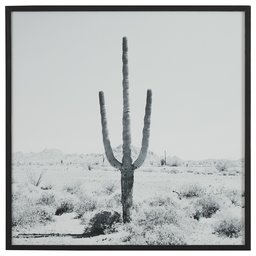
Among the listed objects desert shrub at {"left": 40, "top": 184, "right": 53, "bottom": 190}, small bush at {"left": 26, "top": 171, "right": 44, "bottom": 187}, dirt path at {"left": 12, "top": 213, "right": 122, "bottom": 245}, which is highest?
small bush at {"left": 26, "top": 171, "right": 44, "bottom": 187}

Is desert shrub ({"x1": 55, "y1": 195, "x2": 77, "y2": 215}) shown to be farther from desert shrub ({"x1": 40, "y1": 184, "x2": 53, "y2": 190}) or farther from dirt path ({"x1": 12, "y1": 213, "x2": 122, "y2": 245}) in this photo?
desert shrub ({"x1": 40, "y1": 184, "x2": 53, "y2": 190})

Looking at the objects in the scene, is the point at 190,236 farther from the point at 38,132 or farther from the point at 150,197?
the point at 38,132

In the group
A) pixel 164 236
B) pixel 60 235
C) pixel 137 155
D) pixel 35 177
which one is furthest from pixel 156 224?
pixel 35 177

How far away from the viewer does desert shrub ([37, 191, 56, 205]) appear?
15.5 feet

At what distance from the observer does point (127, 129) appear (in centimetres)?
474

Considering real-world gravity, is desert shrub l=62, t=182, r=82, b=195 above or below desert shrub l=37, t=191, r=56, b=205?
above

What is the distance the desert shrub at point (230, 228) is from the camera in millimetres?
4707

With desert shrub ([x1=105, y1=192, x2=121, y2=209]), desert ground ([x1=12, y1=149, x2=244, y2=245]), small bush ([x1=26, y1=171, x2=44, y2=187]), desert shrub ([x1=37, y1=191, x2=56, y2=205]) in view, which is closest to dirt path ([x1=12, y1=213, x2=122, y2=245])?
desert ground ([x1=12, y1=149, x2=244, y2=245])

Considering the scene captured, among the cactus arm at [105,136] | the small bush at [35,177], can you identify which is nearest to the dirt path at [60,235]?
the small bush at [35,177]

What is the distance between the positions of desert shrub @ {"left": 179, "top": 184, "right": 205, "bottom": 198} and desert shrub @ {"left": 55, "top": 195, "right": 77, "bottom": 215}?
101cm

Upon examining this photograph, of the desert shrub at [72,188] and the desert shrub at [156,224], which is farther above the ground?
the desert shrub at [72,188]

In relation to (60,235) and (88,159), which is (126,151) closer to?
(88,159)

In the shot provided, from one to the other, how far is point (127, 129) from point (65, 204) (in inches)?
35.8

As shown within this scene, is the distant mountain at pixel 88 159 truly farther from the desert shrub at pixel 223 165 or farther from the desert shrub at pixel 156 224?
the desert shrub at pixel 156 224
